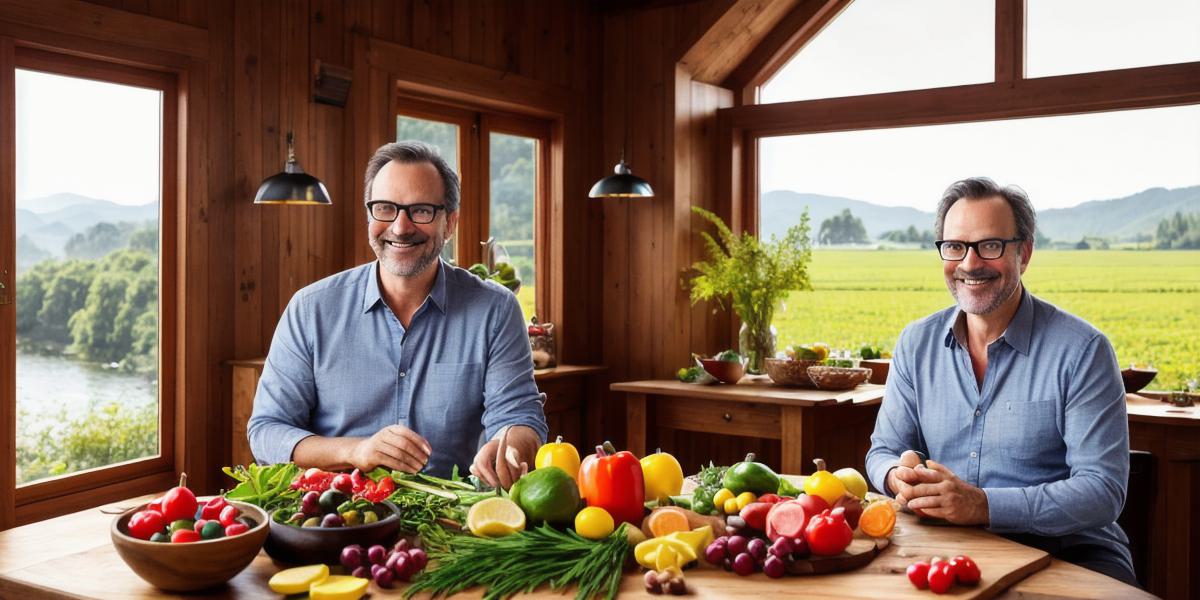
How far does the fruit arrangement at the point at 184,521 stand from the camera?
5.22 ft

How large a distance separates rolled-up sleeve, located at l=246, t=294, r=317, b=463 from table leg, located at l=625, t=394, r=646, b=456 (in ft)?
8.46

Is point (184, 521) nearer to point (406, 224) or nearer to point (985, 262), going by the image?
point (406, 224)

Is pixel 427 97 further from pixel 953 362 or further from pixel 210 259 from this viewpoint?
pixel 953 362

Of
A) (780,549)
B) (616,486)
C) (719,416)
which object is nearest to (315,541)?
(616,486)

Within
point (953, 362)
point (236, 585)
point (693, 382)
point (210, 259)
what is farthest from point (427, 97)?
point (236, 585)

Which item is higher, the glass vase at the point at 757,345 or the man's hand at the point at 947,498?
the glass vase at the point at 757,345

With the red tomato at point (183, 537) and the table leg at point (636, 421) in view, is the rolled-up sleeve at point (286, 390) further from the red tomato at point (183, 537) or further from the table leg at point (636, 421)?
the table leg at point (636, 421)

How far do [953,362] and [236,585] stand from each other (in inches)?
68.6

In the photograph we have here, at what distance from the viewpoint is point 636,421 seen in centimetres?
509

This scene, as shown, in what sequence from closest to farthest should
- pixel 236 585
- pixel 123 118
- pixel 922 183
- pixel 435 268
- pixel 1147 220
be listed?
pixel 236 585
pixel 435 268
pixel 123 118
pixel 1147 220
pixel 922 183

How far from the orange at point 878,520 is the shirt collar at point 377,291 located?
1.24 meters

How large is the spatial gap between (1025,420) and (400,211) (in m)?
1.55

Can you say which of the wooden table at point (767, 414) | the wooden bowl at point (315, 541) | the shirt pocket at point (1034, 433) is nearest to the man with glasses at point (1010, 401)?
the shirt pocket at point (1034, 433)

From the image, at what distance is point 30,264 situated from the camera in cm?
357
